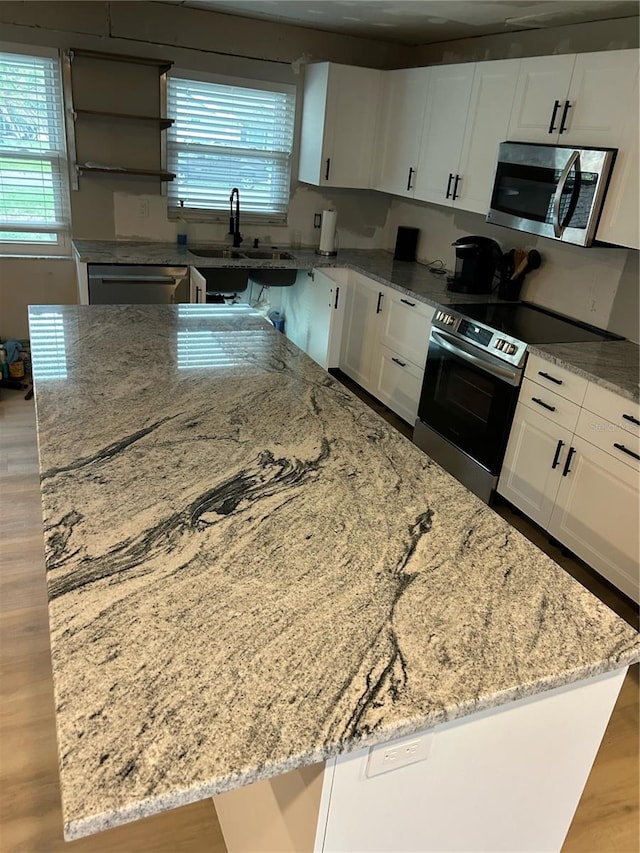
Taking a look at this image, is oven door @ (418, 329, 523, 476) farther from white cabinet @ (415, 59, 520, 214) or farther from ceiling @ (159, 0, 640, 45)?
ceiling @ (159, 0, 640, 45)

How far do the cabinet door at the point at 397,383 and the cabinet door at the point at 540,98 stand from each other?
136cm

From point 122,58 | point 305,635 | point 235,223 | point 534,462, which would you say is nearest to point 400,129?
point 235,223

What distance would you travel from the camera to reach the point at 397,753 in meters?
0.99

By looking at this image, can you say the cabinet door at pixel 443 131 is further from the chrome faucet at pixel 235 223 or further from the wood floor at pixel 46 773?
the wood floor at pixel 46 773

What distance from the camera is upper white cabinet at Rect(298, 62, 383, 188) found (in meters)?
4.18

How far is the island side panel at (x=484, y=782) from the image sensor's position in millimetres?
1027

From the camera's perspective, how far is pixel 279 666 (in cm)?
95

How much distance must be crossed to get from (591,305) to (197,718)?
10.2 feet

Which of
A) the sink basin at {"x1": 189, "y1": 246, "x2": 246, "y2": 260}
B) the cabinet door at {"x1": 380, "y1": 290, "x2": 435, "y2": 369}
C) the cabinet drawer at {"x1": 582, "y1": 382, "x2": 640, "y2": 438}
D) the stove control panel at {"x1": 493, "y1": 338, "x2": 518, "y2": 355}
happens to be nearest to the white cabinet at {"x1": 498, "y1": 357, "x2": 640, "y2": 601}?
the cabinet drawer at {"x1": 582, "y1": 382, "x2": 640, "y2": 438}

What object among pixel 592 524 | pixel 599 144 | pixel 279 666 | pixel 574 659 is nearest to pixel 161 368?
pixel 279 666

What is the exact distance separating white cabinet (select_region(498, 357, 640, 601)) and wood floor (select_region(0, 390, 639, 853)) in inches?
11.5

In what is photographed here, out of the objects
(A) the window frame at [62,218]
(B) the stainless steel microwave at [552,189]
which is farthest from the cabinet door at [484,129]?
(A) the window frame at [62,218]

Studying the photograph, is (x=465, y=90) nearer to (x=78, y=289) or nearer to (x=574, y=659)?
(x=78, y=289)

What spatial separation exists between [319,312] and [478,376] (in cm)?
151
